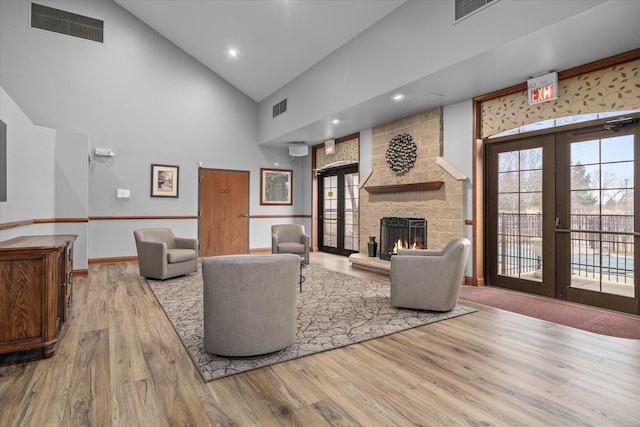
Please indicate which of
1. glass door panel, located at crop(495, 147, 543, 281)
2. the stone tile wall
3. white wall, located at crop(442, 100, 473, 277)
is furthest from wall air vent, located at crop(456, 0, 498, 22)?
glass door panel, located at crop(495, 147, 543, 281)

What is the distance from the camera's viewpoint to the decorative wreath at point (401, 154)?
19.1 feet

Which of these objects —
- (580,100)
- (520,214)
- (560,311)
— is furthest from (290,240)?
(580,100)

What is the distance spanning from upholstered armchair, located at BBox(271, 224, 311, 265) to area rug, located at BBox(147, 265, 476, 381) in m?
1.15

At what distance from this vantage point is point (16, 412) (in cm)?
190

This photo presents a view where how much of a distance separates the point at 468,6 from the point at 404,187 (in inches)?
111

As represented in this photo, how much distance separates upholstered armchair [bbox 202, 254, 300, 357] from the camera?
2.42 metres

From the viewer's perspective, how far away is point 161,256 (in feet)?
16.5

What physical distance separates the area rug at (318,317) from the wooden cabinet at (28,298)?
96 centimetres

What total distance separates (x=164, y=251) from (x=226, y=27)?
4000 millimetres

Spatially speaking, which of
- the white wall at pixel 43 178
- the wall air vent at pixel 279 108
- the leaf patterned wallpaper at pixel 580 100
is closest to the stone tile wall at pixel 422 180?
the leaf patterned wallpaper at pixel 580 100

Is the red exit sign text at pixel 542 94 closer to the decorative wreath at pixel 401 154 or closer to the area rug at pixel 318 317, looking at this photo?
the decorative wreath at pixel 401 154

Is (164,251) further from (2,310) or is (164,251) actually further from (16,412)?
(16,412)

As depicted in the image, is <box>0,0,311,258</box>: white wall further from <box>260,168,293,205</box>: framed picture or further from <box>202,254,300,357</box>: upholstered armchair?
<box>202,254,300,357</box>: upholstered armchair

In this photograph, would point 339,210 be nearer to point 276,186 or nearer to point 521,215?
point 276,186
